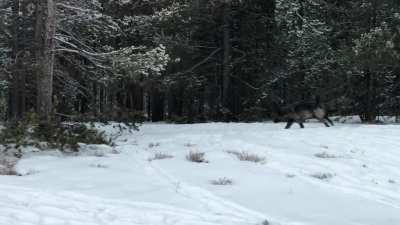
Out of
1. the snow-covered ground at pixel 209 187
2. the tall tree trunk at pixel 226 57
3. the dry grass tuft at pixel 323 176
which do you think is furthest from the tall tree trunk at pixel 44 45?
the tall tree trunk at pixel 226 57

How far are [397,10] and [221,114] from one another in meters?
9.01

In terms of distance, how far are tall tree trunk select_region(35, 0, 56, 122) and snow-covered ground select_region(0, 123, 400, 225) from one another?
280 centimetres

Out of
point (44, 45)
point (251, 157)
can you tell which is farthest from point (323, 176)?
point (44, 45)

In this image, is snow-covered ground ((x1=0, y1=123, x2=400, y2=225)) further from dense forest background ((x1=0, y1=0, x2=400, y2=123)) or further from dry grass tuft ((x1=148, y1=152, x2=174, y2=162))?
dense forest background ((x1=0, y1=0, x2=400, y2=123))

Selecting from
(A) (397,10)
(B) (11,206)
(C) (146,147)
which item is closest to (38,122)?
(C) (146,147)

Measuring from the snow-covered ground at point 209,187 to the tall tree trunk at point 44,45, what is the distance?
Result: 9.20 feet

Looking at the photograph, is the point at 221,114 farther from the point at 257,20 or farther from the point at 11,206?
the point at 11,206

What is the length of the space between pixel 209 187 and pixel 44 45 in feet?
23.3

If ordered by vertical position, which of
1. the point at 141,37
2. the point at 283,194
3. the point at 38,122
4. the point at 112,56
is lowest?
the point at 283,194

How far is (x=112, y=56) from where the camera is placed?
1414 centimetres

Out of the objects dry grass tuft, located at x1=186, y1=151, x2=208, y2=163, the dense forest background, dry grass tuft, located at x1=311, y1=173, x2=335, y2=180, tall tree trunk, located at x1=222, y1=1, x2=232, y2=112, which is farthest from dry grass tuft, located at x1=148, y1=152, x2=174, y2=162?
tall tree trunk, located at x1=222, y1=1, x2=232, y2=112

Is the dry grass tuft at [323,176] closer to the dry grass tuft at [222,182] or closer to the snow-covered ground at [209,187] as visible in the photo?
the snow-covered ground at [209,187]

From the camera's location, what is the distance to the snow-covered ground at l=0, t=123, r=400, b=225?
5.81 m

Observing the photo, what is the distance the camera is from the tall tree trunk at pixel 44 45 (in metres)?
12.7
